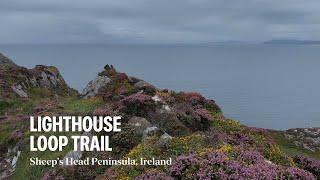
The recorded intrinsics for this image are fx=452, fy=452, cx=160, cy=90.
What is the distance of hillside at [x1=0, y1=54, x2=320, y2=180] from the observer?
15.7 meters

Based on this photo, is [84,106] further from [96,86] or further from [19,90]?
[19,90]

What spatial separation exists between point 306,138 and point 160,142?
59984 millimetres

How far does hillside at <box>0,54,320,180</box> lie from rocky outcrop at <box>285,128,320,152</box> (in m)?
38.3

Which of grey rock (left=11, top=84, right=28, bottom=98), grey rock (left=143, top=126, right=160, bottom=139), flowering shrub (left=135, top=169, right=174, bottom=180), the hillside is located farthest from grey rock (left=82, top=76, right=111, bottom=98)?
flowering shrub (left=135, top=169, right=174, bottom=180)

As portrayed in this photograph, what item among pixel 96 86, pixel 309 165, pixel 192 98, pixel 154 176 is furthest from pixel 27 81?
pixel 154 176

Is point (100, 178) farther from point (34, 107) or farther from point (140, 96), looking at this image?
point (34, 107)

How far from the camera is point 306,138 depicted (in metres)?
73.9

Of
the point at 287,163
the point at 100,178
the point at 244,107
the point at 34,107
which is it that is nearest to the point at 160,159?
the point at 100,178

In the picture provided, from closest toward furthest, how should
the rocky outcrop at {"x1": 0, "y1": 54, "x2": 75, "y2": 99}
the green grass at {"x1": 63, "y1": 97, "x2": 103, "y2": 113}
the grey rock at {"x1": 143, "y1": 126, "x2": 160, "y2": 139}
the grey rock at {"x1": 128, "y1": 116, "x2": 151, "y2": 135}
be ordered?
1. the grey rock at {"x1": 143, "y1": 126, "x2": 160, "y2": 139}
2. the grey rock at {"x1": 128, "y1": 116, "x2": 151, "y2": 135}
3. the green grass at {"x1": 63, "y1": 97, "x2": 103, "y2": 113}
4. the rocky outcrop at {"x1": 0, "y1": 54, "x2": 75, "y2": 99}

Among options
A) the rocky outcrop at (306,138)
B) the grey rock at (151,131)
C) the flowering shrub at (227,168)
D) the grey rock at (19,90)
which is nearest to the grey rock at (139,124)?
the grey rock at (151,131)

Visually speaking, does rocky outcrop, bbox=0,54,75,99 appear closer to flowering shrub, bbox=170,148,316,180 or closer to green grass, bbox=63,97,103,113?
green grass, bbox=63,97,103,113

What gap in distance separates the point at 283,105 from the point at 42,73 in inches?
6066

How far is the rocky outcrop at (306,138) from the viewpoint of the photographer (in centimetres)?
6889

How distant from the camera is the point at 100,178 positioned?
18328mm
